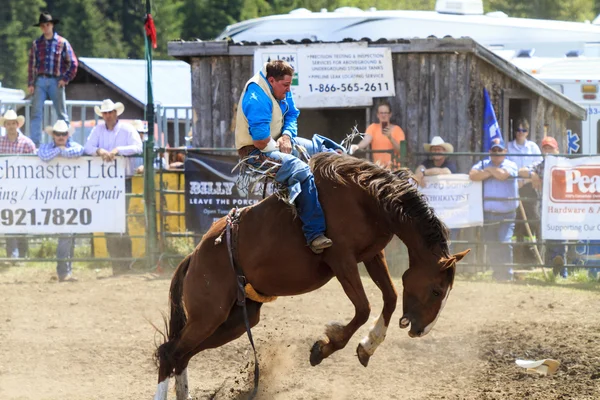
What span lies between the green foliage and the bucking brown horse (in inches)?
1042

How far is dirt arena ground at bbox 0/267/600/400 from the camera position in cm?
739

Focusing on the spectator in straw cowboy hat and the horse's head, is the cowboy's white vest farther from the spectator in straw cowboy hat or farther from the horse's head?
the spectator in straw cowboy hat

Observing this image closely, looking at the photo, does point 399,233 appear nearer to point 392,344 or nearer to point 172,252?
point 392,344

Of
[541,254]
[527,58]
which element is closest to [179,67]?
[527,58]

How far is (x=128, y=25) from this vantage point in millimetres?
37844

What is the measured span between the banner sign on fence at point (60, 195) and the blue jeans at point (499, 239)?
4575mm

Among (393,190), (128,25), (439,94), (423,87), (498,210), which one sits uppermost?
(128,25)

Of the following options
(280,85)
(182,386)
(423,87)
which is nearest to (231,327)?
(182,386)

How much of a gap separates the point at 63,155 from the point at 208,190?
185 centimetres

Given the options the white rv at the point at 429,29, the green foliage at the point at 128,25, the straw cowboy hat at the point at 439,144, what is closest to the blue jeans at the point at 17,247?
the straw cowboy hat at the point at 439,144

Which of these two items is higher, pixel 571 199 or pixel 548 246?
pixel 571 199

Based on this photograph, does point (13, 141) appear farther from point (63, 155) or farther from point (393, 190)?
point (393, 190)

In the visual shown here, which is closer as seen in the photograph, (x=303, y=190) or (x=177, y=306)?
(x=303, y=190)

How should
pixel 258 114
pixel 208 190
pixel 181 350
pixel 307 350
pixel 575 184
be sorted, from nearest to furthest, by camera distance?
pixel 258 114 < pixel 181 350 < pixel 307 350 < pixel 575 184 < pixel 208 190
